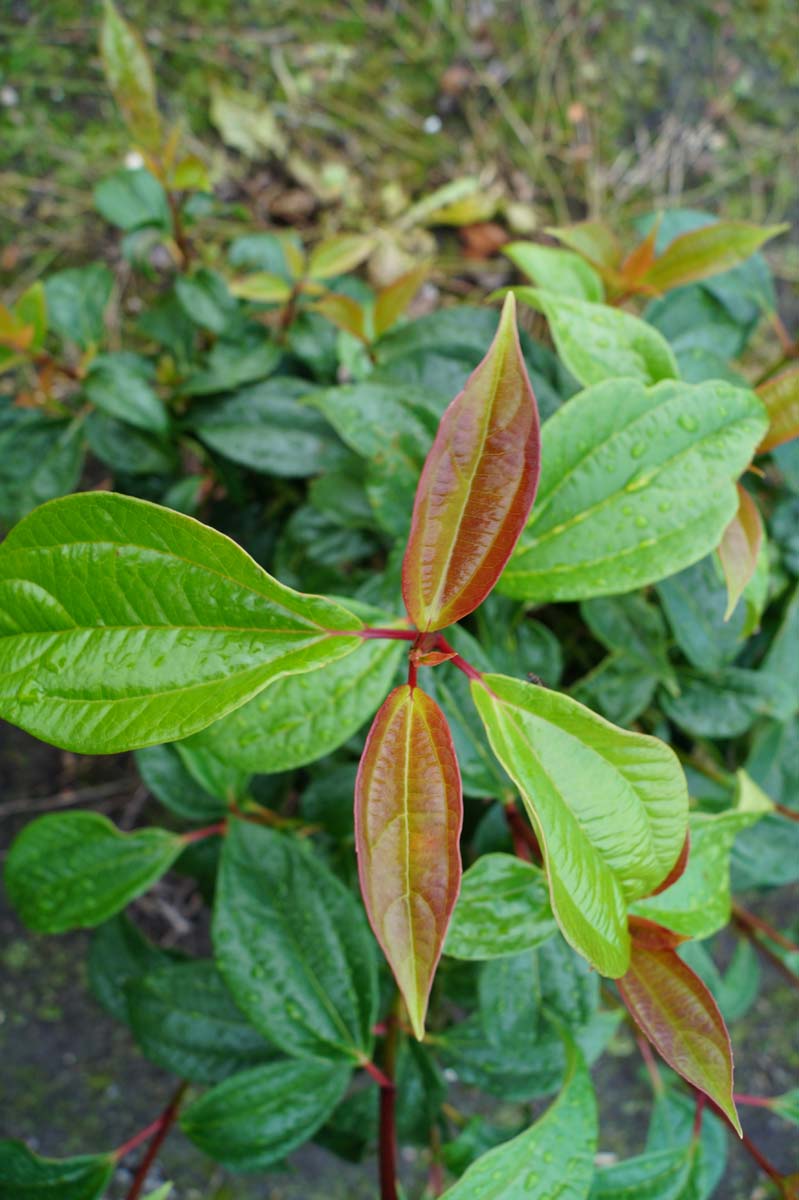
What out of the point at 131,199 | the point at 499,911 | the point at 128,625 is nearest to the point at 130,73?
the point at 131,199

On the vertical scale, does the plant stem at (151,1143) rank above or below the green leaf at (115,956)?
below

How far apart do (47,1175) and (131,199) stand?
47.9 inches

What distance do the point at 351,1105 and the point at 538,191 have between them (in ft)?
5.19

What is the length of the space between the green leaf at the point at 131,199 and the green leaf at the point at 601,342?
63cm

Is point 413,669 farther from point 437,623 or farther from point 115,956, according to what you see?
point 115,956

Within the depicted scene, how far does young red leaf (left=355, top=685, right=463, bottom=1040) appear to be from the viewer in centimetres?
48

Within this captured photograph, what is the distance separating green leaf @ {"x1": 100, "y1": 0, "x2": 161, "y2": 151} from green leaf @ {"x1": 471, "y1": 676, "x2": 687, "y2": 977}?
0.74 m

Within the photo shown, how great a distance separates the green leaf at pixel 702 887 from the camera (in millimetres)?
721

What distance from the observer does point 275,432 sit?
1.03 m

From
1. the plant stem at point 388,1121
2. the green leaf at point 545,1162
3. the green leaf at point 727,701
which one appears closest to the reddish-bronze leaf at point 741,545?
the green leaf at point 727,701

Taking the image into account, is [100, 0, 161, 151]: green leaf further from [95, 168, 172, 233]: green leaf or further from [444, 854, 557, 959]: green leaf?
[444, 854, 557, 959]: green leaf

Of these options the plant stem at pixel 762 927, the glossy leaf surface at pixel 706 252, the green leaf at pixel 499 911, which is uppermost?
the glossy leaf surface at pixel 706 252

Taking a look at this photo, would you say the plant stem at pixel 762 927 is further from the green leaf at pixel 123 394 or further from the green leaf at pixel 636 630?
the green leaf at pixel 123 394

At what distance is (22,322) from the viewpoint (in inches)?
38.4
